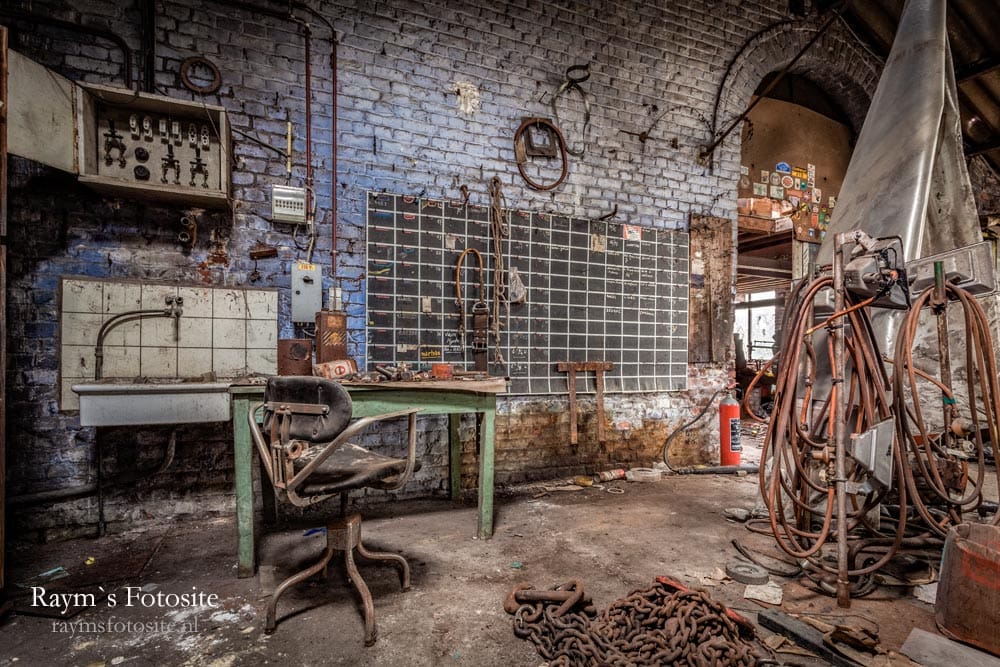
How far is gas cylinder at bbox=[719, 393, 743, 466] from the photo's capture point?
4.05m

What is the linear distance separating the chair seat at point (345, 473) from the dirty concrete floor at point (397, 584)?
564 mm

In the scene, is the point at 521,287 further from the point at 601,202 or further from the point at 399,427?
the point at 399,427

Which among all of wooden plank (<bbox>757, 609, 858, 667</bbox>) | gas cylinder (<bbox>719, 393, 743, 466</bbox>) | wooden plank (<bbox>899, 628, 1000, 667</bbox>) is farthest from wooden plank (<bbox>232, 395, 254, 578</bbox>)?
gas cylinder (<bbox>719, 393, 743, 466</bbox>)

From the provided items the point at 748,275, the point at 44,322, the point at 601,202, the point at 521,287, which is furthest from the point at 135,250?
the point at 748,275

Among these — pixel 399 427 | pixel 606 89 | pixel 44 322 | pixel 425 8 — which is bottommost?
pixel 399 427

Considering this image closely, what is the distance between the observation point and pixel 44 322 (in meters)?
2.53

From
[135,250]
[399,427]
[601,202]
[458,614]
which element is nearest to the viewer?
[458,614]

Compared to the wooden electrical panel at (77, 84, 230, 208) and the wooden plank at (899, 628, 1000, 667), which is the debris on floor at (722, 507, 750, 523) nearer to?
the wooden plank at (899, 628, 1000, 667)

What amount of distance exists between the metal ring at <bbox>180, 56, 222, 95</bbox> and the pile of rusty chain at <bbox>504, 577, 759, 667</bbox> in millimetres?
3347

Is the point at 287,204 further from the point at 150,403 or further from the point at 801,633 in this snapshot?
the point at 801,633

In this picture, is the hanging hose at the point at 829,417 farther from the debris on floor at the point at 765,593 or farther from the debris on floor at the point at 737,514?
the debris on floor at the point at 737,514

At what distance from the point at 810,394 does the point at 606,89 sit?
9.72 feet

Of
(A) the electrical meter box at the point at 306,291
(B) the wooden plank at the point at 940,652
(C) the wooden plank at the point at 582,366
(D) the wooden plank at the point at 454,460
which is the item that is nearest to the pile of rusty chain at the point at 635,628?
(B) the wooden plank at the point at 940,652

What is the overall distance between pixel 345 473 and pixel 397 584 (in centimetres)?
70
